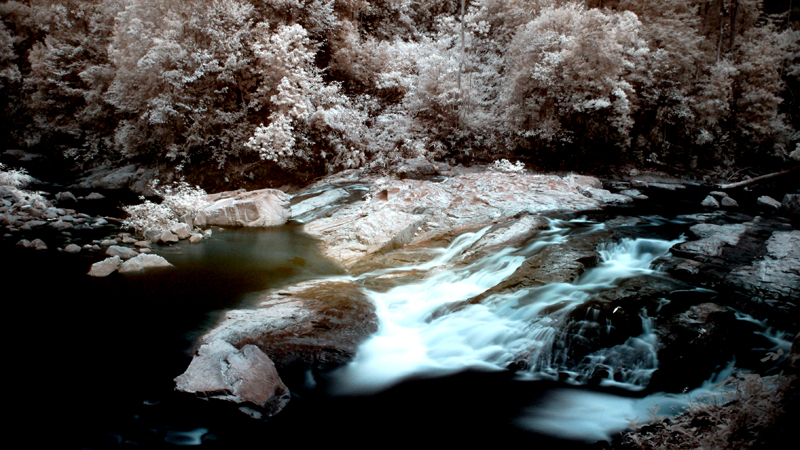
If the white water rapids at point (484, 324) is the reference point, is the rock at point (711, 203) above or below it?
above

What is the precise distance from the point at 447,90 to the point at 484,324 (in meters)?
13.0

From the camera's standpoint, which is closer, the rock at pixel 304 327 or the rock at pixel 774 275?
the rock at pixel 304 327

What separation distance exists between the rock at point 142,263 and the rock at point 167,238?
5.74 feet

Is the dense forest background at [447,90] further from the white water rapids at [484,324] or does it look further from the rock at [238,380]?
the rock at [238,380]

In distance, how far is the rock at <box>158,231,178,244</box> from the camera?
10.1 metres

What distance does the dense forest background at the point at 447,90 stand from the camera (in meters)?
16.0

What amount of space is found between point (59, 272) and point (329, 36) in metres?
15.3

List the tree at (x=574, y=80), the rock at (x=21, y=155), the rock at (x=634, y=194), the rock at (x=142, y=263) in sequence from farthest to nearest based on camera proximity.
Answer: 1. the rock at (x=21, y=155)
2. the tree at (x=574, y=80)
3. the rock at (x=634, y=194)
4. the rock at (x=142, y=263)

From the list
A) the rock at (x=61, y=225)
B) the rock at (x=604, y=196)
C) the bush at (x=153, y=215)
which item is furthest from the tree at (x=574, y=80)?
the rock at (x=61, y=225)

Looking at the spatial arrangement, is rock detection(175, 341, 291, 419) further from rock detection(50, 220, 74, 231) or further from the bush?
rock detection(50, 220, 74, 231)

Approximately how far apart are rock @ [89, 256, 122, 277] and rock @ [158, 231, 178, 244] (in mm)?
2112

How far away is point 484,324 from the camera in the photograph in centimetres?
601

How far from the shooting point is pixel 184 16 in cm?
1683

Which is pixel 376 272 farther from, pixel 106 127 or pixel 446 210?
pixel 106 127
